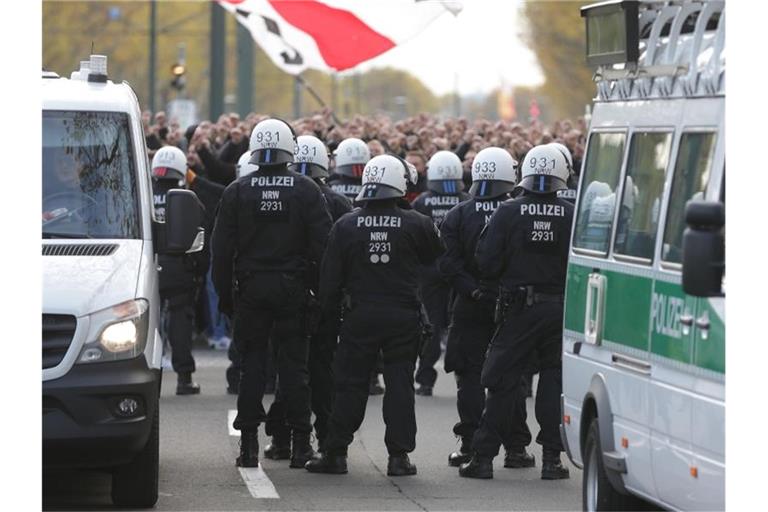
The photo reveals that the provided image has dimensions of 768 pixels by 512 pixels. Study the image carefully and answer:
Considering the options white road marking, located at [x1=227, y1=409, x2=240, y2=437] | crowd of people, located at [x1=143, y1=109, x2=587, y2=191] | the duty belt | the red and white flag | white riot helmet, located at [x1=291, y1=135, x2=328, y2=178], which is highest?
the red and white flag

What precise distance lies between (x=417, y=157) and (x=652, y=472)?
12390 millimetres

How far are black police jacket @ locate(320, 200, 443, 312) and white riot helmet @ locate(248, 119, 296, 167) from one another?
0.61m

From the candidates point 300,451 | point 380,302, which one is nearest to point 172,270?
point 300,451

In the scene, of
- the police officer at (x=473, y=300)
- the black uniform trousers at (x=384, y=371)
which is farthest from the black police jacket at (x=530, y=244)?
the police officer at (x=473, y=300)

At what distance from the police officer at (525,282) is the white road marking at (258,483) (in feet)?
4.09

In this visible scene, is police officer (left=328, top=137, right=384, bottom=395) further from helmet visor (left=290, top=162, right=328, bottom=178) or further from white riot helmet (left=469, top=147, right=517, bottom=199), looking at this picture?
white riot helmet (left=469, top=147, right=517, bottom=199)

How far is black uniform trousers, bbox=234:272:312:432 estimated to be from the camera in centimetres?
1192

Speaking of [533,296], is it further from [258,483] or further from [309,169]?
[309,169]

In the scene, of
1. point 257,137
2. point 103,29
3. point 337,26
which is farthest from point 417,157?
point 103,29

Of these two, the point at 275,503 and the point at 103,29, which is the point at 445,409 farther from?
the point at 103,29

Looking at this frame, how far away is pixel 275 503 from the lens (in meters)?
10.6

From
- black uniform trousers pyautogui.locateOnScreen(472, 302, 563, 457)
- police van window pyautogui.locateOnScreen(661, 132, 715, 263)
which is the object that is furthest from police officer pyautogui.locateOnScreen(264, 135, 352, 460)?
police van window pyautogui.locateOnScreen(661, 132, 715, 263)

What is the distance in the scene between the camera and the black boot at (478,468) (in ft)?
38.5

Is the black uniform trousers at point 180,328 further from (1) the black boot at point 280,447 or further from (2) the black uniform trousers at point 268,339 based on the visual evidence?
(2) the black uniform trousers at point 268,339
